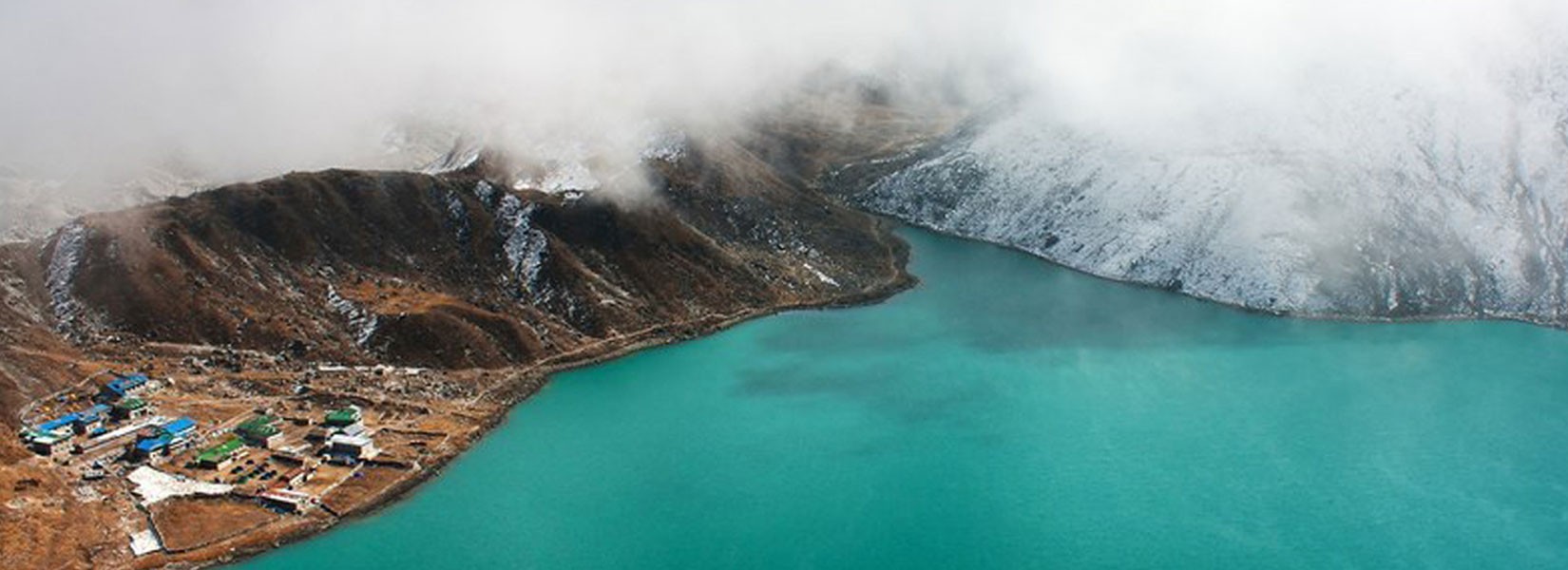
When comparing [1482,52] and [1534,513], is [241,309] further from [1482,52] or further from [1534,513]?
[1482,52]

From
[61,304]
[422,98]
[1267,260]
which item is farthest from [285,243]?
[1267,260]

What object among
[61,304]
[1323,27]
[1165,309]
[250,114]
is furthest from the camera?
[1323,27]

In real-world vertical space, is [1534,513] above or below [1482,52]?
below

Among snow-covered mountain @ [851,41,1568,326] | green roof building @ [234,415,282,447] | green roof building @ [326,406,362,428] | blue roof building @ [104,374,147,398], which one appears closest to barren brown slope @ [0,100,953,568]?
blue roof building @ [104,374,147,398]

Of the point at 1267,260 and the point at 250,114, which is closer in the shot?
the point at 1267,260

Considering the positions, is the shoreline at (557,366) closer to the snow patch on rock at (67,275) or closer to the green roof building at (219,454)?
the green roof building at (219,454)

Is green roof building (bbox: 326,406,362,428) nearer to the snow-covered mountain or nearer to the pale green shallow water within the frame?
the pale green shallow water
